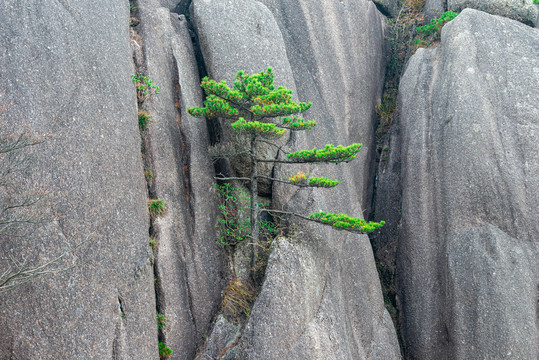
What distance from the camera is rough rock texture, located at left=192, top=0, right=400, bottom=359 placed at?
980 centimetres

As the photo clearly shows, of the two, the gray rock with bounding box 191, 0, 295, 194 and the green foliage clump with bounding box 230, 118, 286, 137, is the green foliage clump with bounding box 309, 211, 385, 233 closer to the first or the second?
the gray rock with bounding box 191, 0, 295, 194

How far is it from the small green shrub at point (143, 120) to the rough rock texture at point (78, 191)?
2.54 ft

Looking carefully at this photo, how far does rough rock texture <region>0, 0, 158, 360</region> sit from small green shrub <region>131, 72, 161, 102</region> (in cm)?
114

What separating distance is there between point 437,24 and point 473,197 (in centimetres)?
793

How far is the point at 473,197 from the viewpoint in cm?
1304

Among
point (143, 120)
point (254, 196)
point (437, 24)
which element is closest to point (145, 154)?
point (143, 120)

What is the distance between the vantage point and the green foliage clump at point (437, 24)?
16672 millimetres

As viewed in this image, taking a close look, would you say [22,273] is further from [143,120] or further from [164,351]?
[143,120]

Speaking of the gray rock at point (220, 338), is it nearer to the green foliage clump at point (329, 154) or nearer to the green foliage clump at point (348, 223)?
the green foliage clump at point (348, 223)

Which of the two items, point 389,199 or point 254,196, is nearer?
point 254,196

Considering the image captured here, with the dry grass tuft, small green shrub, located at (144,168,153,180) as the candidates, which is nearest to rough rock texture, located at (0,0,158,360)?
small green shrub, located at (144,168,153,180)

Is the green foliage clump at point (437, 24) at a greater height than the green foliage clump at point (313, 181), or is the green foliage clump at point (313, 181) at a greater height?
the green foliage clump at point (437, 24)

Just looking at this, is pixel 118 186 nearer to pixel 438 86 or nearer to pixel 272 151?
pixel 272 151

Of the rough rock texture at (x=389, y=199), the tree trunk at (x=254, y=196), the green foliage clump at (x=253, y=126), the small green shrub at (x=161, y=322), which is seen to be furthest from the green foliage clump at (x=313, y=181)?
the rough rock texture at (x=389, y=199)
